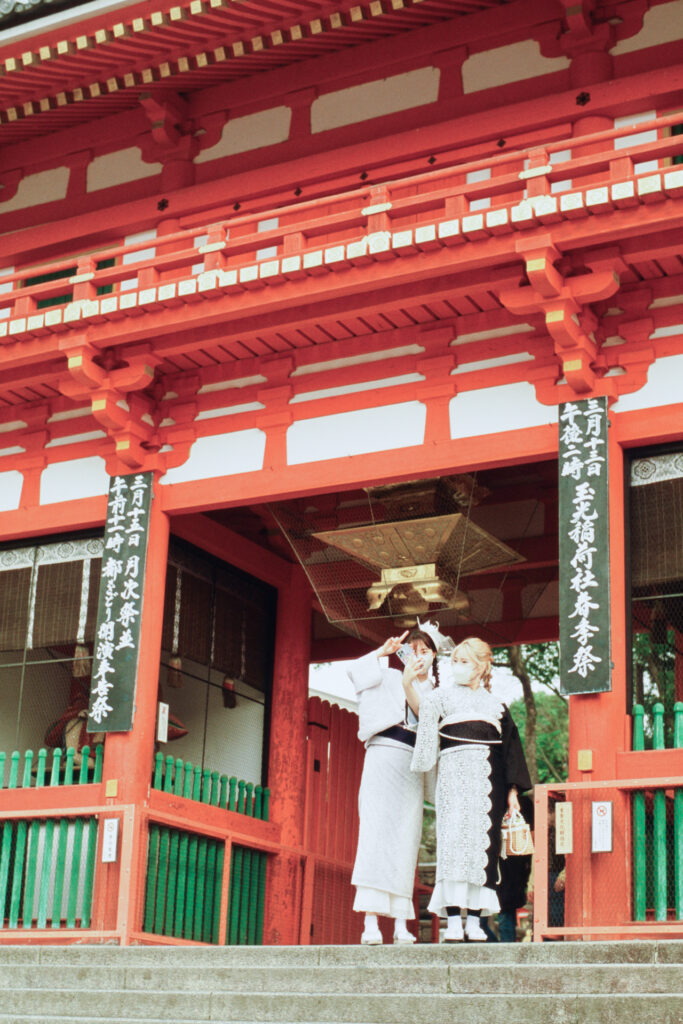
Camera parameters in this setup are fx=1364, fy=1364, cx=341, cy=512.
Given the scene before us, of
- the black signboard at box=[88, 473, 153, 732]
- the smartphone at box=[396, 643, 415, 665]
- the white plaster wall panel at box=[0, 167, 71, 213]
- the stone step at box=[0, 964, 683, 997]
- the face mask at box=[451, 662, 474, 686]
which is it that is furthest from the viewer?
the white plaster wall panel at box=[0, 167, 71, 213]

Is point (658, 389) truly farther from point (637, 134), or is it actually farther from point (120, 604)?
point (120, 604)

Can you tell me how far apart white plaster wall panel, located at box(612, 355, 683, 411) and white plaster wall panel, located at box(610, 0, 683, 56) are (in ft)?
8.13

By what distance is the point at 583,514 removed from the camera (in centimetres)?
791

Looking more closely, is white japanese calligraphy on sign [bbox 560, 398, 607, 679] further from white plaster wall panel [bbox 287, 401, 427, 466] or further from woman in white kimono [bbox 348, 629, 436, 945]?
white plaster wall panel [bbox 287, 401, 427, 466]

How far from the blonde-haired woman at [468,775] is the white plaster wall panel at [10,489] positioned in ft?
12.9

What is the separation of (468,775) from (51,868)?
10.3 ft

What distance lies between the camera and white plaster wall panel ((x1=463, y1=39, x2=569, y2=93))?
375 inches

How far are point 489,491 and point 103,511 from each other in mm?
2965

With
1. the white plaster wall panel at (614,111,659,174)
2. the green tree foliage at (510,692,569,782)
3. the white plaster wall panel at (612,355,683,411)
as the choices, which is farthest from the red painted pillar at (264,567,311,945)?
the green tree foliage at (510,692,569,782)

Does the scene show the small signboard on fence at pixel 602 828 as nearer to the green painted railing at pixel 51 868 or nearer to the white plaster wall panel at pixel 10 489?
the green painted railing at pixel 51 868

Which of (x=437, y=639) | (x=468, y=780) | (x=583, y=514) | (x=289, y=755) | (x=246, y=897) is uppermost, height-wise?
(x=583, y=514)

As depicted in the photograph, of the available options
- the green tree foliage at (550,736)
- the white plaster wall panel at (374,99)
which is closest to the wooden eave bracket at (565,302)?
the white plaster wall panel at (374,99)

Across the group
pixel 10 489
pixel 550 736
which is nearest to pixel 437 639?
pixel 10 489

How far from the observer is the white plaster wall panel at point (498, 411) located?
8383 millimetres
